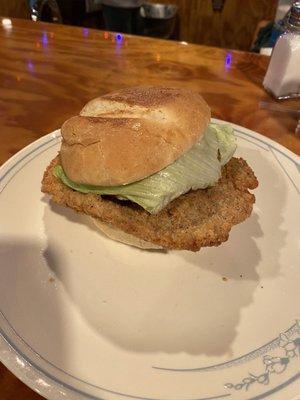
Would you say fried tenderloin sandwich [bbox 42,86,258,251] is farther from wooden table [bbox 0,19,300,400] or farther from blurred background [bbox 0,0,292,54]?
blurred background [bbox 0,0,292,54]

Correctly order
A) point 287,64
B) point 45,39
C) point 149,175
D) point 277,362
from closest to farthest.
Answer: point 277,362, point 149,175, point 287,64, point 45,39

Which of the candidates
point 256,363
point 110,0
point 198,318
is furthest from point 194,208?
point 110,0

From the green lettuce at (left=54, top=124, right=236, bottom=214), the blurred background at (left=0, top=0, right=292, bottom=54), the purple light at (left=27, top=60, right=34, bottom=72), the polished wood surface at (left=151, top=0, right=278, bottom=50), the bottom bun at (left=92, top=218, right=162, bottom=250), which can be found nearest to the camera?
the green lettuce at (left=54, top=124, right=236, bottom=214)

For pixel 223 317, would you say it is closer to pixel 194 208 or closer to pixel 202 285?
pixel 202 285

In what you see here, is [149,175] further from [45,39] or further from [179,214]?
[45,39]

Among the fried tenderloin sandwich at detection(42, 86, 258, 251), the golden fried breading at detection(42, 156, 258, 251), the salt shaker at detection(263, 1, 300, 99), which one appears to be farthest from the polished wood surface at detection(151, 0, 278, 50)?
the golden fried breading at detection(42, 156, 258, 251)


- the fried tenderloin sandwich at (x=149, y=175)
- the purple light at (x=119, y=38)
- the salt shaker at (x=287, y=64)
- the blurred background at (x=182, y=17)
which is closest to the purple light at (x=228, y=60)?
the salt shaker at (x=287, y=64)

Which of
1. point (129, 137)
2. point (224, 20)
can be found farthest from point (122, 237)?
point (224, 20)
